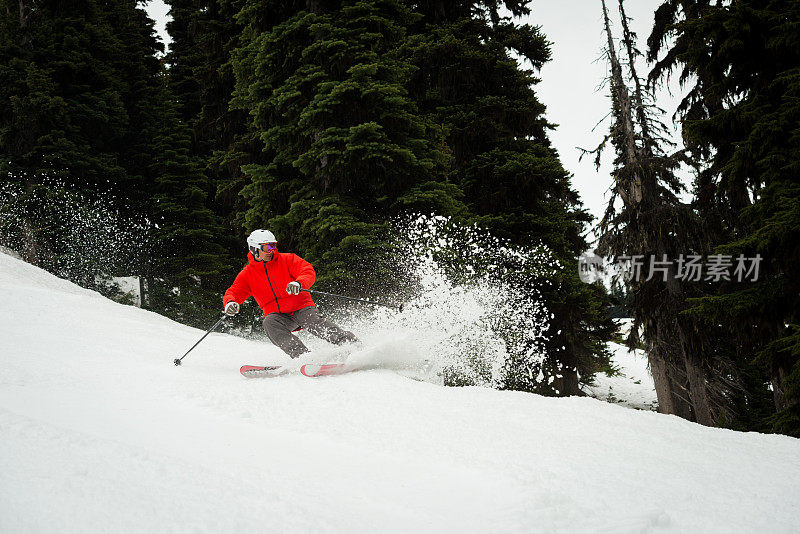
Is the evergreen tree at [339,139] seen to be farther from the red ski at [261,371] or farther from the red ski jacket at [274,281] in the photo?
the red ski at [261,371]

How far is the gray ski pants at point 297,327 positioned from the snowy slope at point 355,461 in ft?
4.98

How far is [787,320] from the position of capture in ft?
21.1

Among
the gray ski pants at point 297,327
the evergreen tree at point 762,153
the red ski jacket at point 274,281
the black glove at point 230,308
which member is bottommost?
the gray ski pants at point 297,327

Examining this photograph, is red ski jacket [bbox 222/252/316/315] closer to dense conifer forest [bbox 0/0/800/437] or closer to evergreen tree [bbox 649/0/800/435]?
dense conifer forest [bbox 0/0/800/437]

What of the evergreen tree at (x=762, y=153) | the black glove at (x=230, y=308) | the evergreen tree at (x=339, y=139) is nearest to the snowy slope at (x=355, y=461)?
the black glove at (x=230, y=308)

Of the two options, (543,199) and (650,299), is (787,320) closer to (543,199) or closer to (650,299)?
(650,299)

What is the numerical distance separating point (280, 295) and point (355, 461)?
393 centimetres

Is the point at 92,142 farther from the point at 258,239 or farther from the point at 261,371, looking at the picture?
the point at 261,371

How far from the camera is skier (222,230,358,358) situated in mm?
6598

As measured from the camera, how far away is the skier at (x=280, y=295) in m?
6.60

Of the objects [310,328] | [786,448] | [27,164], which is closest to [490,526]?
[786,448]

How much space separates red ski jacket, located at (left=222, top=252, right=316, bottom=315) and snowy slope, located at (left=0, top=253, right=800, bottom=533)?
1799 millimetres

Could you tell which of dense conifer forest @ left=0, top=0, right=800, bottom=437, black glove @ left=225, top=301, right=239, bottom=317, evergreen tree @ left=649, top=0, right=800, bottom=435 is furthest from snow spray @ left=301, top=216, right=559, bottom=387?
evergreen tree @ left=649, top=0, right=800, bottom=435

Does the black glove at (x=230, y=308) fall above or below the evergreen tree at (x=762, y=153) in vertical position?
below
